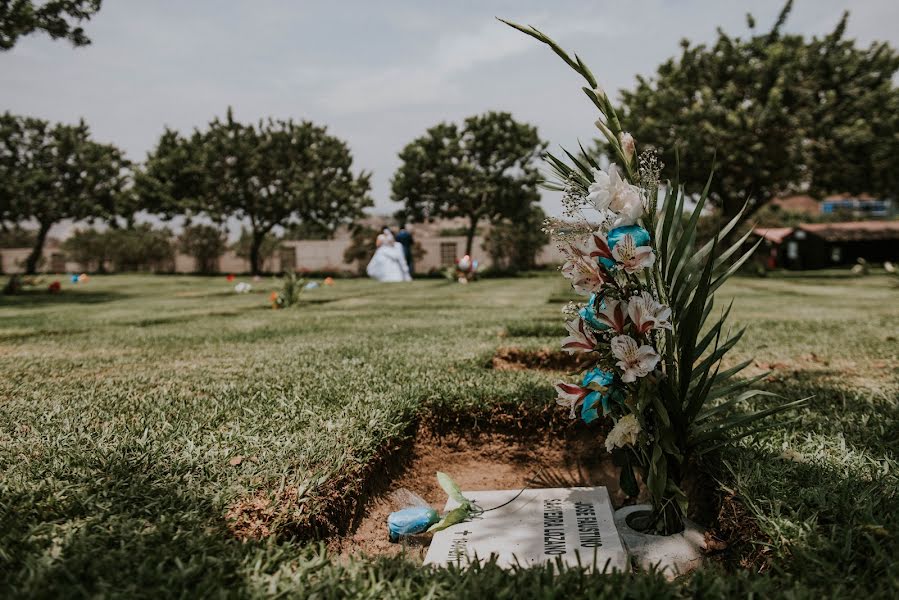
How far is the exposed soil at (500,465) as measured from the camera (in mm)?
2562

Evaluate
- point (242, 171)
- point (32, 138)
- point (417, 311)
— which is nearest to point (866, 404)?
point (417, 311)

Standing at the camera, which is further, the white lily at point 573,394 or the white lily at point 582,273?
the white lily at point 573,394

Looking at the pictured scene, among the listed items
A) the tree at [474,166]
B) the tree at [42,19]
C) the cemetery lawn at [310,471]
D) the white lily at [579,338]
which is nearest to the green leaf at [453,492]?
the cemetery lawn at [310,471]

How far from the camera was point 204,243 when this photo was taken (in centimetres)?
3347

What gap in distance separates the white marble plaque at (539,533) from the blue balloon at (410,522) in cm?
10

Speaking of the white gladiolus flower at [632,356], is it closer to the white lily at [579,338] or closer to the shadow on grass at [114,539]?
the white lily at [579,338]

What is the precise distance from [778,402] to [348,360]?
2637mm

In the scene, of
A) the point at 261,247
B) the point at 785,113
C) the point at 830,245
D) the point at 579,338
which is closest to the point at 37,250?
the point at 261,247

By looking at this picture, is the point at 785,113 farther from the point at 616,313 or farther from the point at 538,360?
the point at 616,313

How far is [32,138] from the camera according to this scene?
105 ft

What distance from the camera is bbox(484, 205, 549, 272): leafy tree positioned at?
3076 centimetres

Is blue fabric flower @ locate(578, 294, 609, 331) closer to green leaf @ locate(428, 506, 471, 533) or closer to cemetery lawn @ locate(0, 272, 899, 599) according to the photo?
cemetery lawn @ locate(0, 272, 899, 599)

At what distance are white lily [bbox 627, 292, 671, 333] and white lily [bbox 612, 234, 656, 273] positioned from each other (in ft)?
0.32

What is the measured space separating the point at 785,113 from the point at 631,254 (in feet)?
69.5
